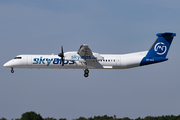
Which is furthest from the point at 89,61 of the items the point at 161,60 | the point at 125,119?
the point at 125,119

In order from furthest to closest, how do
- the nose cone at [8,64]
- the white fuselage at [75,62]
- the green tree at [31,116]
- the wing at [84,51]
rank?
the green tree at [31,116], the nose cone at [8,64], the white fuselage at [75,62], the wing at [84,51]

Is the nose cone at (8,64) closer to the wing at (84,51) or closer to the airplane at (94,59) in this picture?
the airplane at (94,59)

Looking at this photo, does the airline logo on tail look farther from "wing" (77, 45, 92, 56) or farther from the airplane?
"wing" (77, 45, 92, 56)

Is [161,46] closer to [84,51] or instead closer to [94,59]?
[94,59]

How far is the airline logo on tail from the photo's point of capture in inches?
1639

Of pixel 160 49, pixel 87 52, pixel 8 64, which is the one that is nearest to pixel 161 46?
pixel 160 49

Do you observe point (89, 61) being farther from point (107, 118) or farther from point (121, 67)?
point (107, 118)

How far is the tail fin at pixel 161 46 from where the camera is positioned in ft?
136

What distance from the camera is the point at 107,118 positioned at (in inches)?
3494

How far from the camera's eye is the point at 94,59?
4012cm

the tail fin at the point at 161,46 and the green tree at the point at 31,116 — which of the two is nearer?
the tail fin at the point at 161,46

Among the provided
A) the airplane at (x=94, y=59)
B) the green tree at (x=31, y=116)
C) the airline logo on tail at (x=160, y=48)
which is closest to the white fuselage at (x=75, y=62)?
the airplane at (x=94, y=59)

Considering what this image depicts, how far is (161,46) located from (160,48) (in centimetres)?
27

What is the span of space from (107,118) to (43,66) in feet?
168
